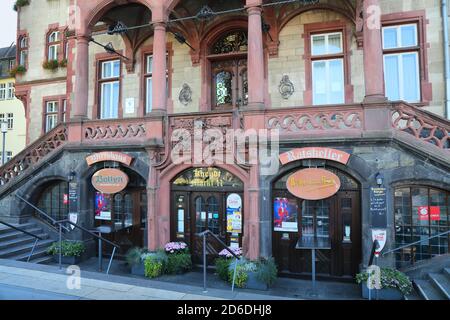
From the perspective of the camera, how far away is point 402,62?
10.2 meters

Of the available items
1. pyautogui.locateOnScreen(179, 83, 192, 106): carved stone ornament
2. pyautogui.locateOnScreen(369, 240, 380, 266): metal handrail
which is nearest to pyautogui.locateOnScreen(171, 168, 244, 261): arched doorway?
pyautogui.locateOnScreen(369, 240, 380, 266): metal handrail

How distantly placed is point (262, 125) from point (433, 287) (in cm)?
514

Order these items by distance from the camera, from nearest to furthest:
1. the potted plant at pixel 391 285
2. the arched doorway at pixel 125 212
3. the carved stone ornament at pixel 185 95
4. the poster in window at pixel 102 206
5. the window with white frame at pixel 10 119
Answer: the potted plant at pixel 391 285 < the arched doorway at pixel 125 212 < the poster in window at pixel 102 206 < the carved stone ornament at pixel 185 95 < the window with white frame at pixel 10 119

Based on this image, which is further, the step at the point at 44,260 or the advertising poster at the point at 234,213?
the step at the point at 44,260

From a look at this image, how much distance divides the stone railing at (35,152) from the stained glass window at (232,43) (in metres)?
5.92

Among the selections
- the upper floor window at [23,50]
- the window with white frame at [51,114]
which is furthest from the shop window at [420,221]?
Answer: the upper floor window at [23,50]

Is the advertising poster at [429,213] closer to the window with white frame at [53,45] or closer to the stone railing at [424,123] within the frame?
the stone railing at [424,123]

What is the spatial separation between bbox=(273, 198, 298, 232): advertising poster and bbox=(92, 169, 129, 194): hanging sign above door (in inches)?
172

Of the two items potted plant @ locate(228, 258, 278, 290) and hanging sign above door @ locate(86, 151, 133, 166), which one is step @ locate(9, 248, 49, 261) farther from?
potted plant @ locate(228, 258, 278, 290)

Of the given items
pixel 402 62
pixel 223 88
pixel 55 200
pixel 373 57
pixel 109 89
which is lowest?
pixel 55 200

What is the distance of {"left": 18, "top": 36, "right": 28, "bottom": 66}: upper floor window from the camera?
55.5 ft

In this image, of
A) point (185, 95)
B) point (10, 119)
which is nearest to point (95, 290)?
point (185, 95)

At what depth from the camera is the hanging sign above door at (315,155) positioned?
7934 mm

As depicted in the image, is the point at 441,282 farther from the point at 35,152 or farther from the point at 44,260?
the point at 35,152
